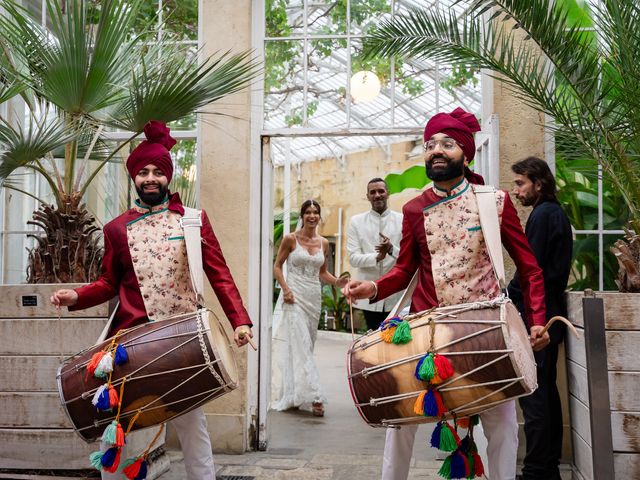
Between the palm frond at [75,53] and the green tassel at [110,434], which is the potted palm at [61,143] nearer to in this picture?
the palm frond at [75,53]

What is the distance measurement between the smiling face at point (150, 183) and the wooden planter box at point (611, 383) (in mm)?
2010

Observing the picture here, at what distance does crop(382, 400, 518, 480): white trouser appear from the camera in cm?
326

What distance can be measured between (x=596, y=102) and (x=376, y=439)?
291 cm

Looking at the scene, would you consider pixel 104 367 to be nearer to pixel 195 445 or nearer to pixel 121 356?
pixel 121 356

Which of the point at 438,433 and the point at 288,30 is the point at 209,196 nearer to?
the point at 288,30

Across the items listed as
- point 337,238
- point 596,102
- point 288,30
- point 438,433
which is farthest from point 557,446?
point 337,238

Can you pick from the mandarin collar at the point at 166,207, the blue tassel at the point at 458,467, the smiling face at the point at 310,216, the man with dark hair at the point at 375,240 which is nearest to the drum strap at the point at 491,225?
the blue tassel at the point at 458,467

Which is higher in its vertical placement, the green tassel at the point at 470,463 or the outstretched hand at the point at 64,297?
the outstretched hand at the point at 64,297

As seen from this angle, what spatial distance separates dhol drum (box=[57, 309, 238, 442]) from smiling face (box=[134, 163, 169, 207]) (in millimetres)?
676

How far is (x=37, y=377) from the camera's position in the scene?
4.39 meters

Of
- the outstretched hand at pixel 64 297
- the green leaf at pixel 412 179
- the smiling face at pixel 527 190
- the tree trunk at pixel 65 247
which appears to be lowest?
the outstretched hand at pixel 64 297

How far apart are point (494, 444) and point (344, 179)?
15632 mm

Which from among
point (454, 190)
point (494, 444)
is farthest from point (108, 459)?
point (454, 190)

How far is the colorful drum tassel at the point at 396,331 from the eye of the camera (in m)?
2.96
